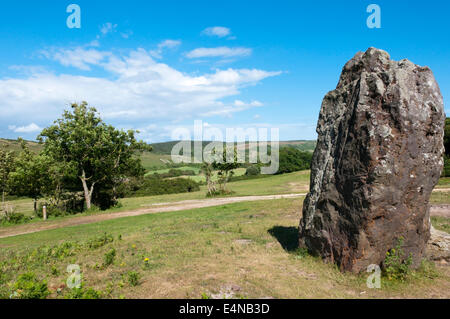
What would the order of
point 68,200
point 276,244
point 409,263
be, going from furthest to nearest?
1. point 68,200
2. point 276,244
3. point 409,263

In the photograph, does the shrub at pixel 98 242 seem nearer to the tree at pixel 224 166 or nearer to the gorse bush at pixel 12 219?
the gorse bush at pixel 12 219

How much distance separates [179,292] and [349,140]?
5.85m

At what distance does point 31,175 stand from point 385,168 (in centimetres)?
2906

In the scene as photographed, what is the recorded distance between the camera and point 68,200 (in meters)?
30.6

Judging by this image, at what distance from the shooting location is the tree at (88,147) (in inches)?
1097

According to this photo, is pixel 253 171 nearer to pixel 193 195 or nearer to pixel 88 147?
pixel 193 195

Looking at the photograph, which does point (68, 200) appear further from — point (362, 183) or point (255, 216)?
point (362, 183)

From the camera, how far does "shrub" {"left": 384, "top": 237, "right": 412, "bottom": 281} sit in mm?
6785

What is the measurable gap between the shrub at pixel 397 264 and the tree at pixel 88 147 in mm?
28073

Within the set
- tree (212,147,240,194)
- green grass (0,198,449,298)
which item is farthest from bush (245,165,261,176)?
green grass (0,198,449,298)

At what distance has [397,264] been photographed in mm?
6855

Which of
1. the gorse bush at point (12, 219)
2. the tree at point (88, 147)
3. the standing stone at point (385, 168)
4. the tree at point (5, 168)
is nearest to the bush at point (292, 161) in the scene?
the tree at point (88, 147)

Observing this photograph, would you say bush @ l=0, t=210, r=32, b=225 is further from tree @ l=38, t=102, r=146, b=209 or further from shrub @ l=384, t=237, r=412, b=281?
shrub @ l=384, t=237, r=412, b=281
